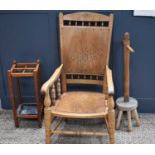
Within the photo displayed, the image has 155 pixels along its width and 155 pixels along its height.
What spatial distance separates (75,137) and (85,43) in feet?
2.81

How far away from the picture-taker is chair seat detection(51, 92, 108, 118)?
204 centimetres

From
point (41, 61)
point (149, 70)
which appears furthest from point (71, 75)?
point (149, 70)

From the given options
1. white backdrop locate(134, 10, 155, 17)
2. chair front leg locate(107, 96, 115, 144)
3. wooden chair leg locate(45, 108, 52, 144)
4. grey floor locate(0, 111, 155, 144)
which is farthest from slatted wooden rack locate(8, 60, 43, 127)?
white backdrop locate(134, 10, 155, 17)

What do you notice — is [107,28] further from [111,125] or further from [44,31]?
[111,125]

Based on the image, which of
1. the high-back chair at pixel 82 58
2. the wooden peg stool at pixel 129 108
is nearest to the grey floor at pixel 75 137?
the wooden peg stool at pixel 129 108

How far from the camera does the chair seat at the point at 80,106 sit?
2.04 metres

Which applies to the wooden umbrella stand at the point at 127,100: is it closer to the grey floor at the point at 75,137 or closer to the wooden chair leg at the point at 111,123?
the grey floor at the point at 75,137

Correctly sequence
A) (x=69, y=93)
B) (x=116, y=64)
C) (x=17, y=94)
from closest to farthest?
1. (x=69, y=93)
2. (x=116, y=64)
3. (x=17, y=94)

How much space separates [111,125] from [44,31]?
1092 mm

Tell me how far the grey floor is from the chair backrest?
1.51 feet

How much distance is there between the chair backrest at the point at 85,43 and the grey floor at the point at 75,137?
46cm

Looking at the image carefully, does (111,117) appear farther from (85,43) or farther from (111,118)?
(85,43)

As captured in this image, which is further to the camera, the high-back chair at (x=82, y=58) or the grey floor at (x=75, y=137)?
the grey floor at (x=75, y=137)

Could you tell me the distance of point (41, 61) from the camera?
2.65m
